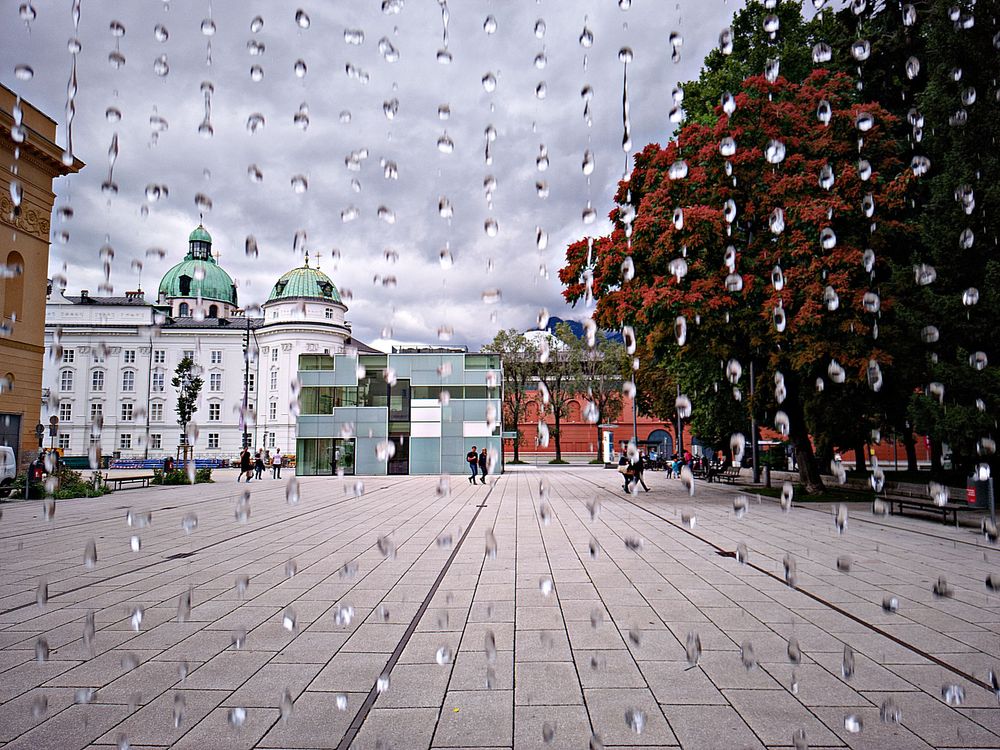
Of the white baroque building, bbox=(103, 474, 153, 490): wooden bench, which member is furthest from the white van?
the white baroque building

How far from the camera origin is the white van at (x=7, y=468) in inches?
761

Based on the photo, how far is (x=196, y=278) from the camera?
281 ft

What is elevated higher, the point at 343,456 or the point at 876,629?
the point at 876,629

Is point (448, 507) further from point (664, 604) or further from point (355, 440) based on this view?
point (355, 440)

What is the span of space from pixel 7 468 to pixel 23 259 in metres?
7.14

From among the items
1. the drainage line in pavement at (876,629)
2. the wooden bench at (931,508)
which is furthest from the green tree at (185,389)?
the drainage line in pavement at (876,629)

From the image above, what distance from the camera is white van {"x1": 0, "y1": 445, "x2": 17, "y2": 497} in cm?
1933

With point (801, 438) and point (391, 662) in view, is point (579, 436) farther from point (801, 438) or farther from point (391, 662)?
point (391, 662)

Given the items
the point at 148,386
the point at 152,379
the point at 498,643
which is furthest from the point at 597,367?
the point at 148,386

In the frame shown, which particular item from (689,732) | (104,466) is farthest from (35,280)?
(104,466)

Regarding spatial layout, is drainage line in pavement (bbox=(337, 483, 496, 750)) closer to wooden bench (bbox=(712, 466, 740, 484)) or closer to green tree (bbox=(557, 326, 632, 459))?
wooden bench (bbox=(712, 466, 740, 484))

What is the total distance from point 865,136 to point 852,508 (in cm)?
916

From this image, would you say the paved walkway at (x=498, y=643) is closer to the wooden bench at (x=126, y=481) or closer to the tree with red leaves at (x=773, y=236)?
the tree with red leaves at (x=773, y=236)

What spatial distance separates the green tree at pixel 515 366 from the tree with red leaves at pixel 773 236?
100ft
